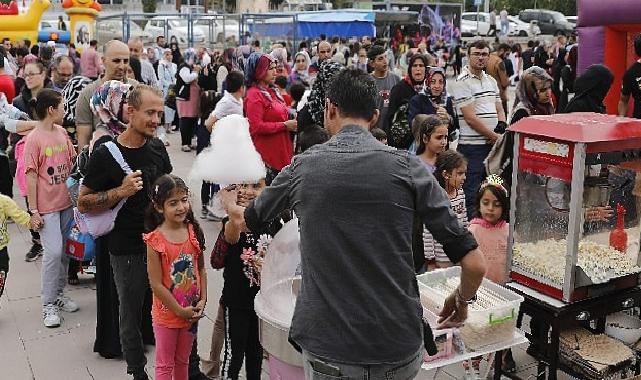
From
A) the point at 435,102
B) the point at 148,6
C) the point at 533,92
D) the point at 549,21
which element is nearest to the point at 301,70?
the point at 435,102

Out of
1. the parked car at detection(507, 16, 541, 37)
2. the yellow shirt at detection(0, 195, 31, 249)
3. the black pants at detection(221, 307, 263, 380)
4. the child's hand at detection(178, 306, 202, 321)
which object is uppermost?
the parked car at detection(507, 16, 541, 37)

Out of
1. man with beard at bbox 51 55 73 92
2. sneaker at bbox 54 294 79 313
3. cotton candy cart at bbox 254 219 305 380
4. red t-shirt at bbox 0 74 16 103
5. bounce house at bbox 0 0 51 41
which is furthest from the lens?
bounce house at bbox 0 0 51 41

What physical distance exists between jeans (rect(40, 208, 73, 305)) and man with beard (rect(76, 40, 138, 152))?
0.66 m

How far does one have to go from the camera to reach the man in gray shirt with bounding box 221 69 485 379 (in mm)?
2174

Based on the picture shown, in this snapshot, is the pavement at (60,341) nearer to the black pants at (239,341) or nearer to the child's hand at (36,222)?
the black pants at (239,341)

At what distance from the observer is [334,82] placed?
7.62 feet

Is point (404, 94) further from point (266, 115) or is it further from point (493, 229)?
point (493, 229)

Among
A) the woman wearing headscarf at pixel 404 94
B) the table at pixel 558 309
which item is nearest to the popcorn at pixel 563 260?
the table at pixel 558 309

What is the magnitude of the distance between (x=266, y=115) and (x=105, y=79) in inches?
65.9

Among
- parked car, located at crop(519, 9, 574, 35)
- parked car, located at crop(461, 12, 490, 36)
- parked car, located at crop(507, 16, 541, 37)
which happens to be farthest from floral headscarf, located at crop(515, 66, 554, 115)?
parked car, located at crop(519, 9, 574, 35)

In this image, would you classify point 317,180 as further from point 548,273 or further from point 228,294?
point 548,273

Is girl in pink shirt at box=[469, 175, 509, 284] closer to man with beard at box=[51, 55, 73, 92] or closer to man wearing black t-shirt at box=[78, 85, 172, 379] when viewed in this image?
man wearing black t-shirt at box=[78, 85, 172, 379]

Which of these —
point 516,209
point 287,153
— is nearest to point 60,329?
point 287,153

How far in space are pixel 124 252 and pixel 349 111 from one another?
2.08m
